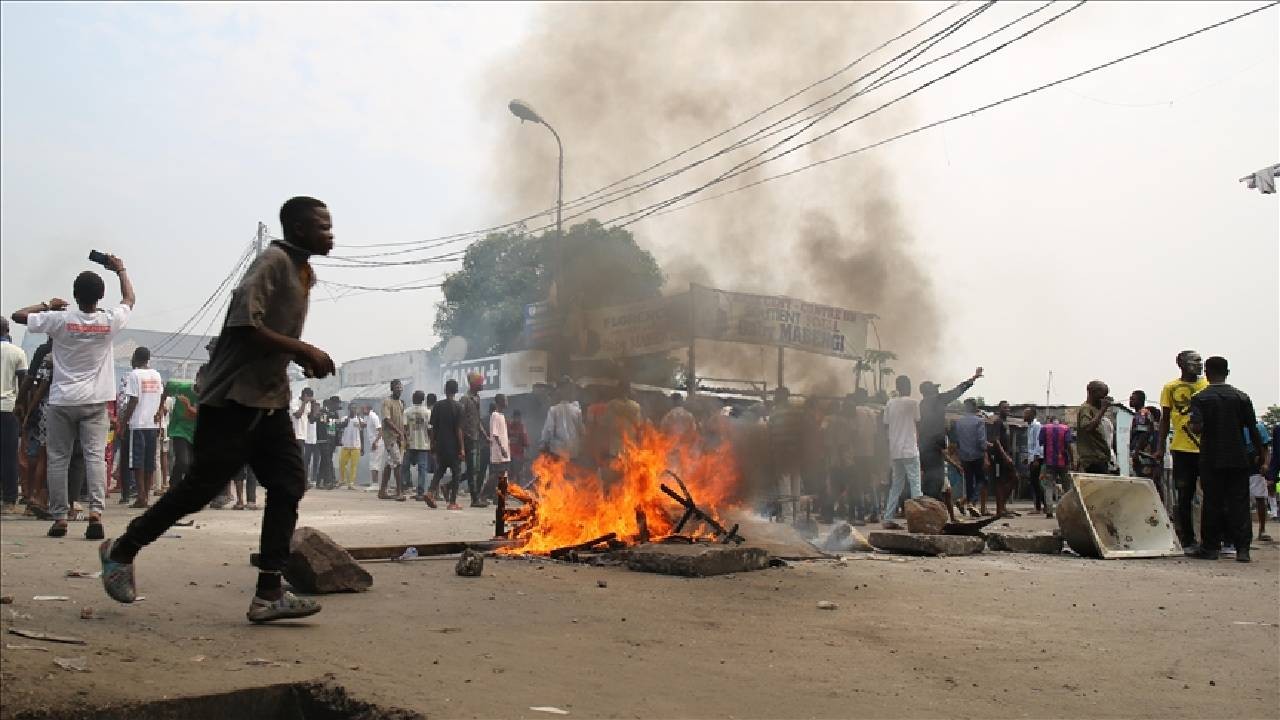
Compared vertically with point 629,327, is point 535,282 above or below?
above

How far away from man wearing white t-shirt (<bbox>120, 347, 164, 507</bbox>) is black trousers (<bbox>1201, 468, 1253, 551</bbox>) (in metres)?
10.6

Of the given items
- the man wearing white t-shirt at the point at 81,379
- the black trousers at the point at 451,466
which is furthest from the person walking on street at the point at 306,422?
the man wearing white t-shirt at the point at 81,379

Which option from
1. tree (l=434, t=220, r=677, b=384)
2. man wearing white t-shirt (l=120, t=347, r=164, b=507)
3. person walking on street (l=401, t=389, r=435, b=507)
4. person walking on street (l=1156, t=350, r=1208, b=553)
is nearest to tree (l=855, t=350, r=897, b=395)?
tree (l=434, t=220, r=677, b=384)

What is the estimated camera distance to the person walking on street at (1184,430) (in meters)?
9.84

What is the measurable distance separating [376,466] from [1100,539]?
57.5 feet

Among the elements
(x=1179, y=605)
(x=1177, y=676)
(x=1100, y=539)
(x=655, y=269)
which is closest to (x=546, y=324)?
(x=655, y=269)

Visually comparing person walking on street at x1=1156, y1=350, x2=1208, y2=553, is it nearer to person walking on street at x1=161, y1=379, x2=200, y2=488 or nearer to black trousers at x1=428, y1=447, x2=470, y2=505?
black trousers at x1=428, y1=447, x2=470, y2=505

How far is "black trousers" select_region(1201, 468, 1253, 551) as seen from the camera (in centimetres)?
920

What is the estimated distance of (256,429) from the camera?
4430 millimetres

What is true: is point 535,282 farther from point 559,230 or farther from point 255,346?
point 255,346

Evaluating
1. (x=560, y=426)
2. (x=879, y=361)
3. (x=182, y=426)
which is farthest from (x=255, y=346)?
(x=879, y=361)

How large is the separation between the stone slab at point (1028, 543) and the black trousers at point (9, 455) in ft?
30.5

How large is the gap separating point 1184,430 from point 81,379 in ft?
31.9

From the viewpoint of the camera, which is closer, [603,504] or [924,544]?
[603,504]
